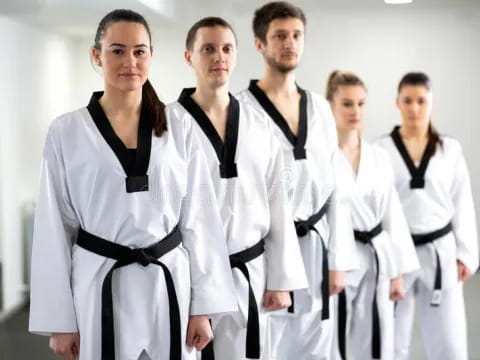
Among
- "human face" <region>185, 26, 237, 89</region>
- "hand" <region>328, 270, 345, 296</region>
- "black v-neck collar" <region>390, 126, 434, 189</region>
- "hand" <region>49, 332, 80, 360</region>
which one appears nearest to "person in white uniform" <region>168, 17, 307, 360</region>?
"human face" <region>185, 26, 237, 89</region>

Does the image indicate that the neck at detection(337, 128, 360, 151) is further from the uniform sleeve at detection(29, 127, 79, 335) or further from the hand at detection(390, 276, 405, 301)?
the uniform sleeve at detection(29, 127, 79, 335)

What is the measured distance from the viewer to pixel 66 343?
206cm

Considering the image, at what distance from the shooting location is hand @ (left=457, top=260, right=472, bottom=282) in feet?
10.8

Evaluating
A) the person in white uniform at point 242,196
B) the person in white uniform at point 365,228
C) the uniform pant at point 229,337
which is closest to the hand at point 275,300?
the person in white uniform at point 242,196

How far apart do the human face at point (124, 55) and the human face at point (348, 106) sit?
48.0 inches

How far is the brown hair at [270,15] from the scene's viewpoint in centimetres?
288

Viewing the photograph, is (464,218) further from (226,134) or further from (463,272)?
(226,134)

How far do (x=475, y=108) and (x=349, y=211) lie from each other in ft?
2.55

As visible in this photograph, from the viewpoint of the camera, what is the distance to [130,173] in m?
2.03

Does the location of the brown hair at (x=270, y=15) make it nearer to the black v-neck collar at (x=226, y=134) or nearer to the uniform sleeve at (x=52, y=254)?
the black v-neck collar at (x=226, y=134)

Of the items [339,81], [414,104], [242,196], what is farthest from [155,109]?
[414,104]

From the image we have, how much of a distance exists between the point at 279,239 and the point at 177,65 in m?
0.78

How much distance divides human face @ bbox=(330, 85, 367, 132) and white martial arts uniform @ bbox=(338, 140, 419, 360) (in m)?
0.11

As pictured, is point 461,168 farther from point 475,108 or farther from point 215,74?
point 215,74
